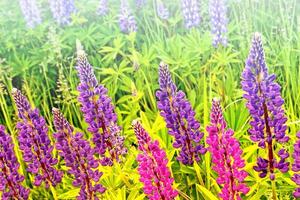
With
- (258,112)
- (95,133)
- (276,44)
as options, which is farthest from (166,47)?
(258,112)

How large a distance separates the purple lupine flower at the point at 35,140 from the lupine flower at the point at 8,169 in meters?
0.07

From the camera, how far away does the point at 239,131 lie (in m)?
3.00

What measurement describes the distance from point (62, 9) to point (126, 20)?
0.63 m

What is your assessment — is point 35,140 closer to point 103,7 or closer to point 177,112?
point 177,112

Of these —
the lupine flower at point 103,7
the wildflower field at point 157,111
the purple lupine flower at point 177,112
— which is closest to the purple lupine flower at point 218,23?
the wildflower field at point 157,111

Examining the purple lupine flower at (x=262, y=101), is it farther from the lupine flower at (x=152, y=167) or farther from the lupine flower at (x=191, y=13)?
the lupine flower at (x=191, y=13)

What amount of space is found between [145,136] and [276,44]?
6.57ft

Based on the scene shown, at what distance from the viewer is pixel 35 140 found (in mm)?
2686

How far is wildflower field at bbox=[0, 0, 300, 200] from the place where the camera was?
7.38ft

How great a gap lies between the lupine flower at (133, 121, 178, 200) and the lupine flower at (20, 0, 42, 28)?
2.53m

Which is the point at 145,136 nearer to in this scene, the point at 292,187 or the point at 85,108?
the point at 85,108

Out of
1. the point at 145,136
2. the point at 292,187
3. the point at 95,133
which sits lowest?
the point at 292,187

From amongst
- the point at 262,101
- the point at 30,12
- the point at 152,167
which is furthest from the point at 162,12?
the point at 152,167

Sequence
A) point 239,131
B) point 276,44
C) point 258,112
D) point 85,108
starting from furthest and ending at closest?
point 276,44 < point 239,131 < point 85,108 < point 258,112
